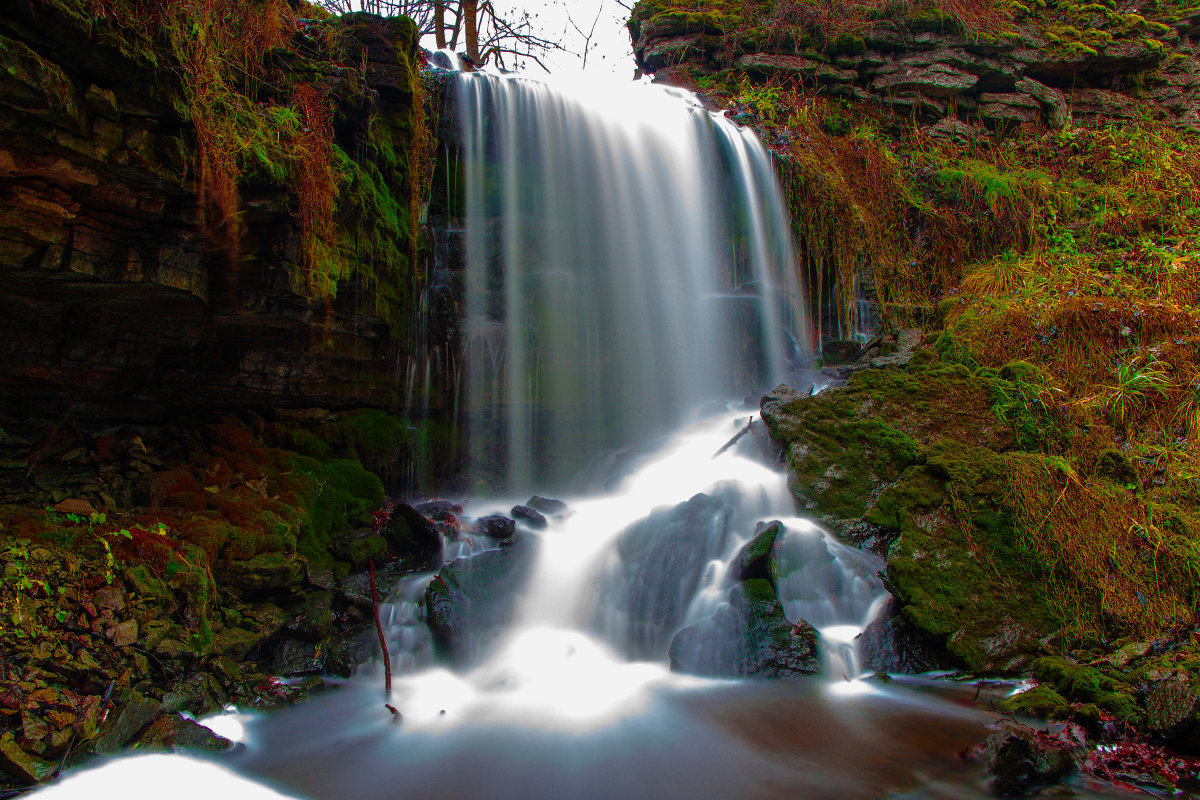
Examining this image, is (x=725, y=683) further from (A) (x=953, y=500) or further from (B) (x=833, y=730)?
(A) (x=953, y=500)

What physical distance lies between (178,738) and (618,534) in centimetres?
387

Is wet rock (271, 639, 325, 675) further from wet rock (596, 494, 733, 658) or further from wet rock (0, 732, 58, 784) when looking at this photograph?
wet rock (596, 494, 733, 658)

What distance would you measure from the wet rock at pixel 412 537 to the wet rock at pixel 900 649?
4.04 m

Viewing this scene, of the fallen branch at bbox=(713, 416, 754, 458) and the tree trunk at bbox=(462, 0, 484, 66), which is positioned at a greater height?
the tree trunk at bbox=(462, 0, 484, 66)

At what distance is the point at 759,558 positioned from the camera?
207 inches

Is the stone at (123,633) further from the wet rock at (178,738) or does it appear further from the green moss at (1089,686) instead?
the green moss at (1089,686)

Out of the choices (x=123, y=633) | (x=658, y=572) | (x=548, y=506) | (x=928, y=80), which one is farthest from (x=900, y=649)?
(x=928, y=80)

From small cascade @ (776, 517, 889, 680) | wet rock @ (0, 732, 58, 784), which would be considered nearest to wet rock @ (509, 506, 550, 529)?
small cascade @ (776, 517, 889, 680)

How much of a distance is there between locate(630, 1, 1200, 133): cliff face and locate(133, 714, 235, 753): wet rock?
13.7 meters

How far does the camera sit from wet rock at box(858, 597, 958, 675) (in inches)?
186

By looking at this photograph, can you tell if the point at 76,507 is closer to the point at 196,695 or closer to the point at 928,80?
the point at 196,695

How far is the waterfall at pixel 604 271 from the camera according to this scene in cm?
901

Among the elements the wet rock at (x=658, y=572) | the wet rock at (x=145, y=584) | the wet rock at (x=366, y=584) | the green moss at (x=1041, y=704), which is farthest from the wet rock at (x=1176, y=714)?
the wet rock at (x=145, y=584)

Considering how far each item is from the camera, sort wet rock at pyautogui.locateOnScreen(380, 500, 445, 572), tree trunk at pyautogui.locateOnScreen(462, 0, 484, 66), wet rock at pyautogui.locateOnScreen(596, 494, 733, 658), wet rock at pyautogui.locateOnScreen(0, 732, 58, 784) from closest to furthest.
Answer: wet rock at pyautogui.locateOnScreen(0, 732, 58, 784)
wet rock at pyautogui.locateOnScreen(596, 494, 733, 658)
wet rock at pyautogui.locateOnScreen(380, 500, 445, 572)
tree trunk at pyautogui.locateOnScreen(462, 0, 484, 66)
